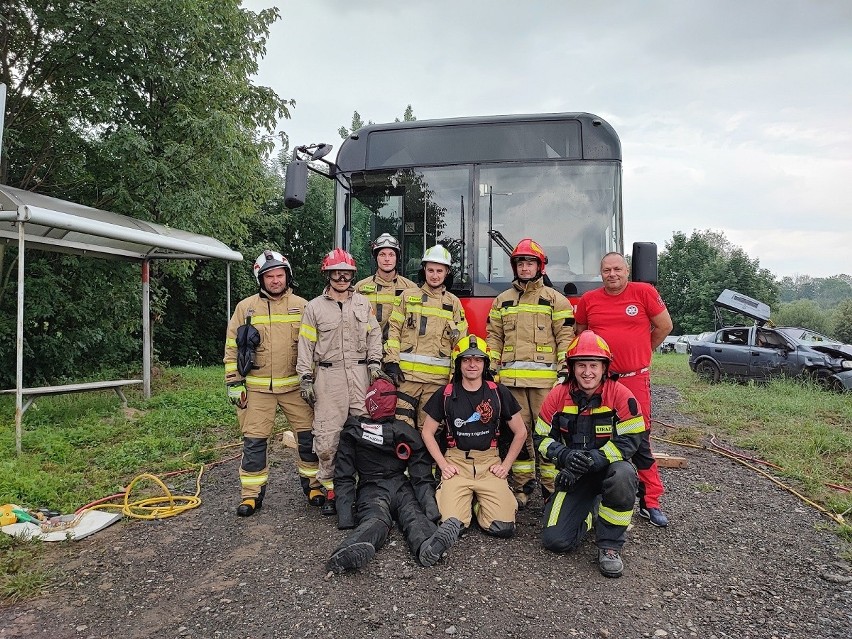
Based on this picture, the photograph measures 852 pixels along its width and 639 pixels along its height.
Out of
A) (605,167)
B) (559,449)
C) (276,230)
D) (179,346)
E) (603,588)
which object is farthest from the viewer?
(276,230)

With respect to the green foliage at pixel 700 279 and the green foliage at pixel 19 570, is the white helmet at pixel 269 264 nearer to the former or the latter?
the green foliage at pixel 19 570

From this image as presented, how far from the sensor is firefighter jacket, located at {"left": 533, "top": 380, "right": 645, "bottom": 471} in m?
3.66

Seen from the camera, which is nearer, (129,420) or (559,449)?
(559,449)

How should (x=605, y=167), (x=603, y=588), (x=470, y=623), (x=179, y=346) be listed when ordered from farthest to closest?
(x=179, y=346) → (x=605, y=167) → (x=603, y=588) → (x=470, y=623)

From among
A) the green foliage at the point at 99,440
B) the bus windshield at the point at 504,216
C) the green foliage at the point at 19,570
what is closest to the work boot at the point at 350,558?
the green foliage at the point at 19,570

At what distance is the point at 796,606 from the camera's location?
2.96 m

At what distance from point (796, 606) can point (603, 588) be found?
3.26 ft

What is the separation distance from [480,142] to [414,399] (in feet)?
8.14

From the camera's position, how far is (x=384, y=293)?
484 cm

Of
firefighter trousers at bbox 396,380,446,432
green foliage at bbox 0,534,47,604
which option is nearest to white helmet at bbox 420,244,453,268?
firefighter trousers at bbox 396,380,446,432

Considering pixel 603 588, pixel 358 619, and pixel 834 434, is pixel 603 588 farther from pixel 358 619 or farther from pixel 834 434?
pixel 834 434

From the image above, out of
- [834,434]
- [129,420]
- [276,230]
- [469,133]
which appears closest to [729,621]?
[469,133]

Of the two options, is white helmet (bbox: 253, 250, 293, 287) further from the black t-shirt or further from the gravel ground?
the gravel ground

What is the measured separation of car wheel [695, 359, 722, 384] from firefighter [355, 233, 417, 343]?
11183 millimetres
